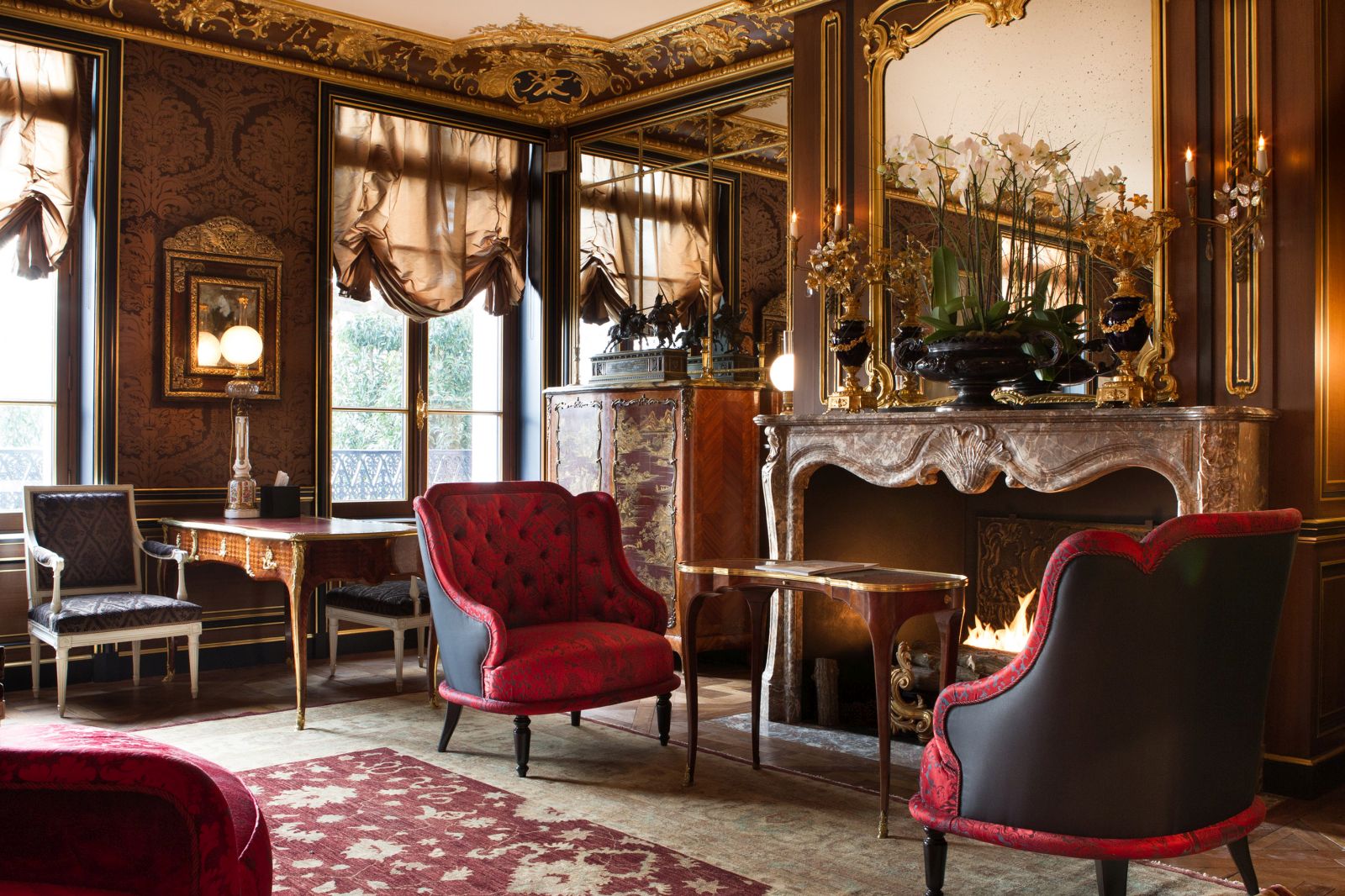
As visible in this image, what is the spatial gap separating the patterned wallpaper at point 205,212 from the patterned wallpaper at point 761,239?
7.73 ft

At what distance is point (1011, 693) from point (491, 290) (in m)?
5.15

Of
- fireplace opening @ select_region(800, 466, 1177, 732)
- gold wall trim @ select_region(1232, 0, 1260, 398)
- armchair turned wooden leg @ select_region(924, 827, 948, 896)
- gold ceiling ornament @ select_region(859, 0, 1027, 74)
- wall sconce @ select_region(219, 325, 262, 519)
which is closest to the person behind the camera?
armchair turned wooden leg @ select_region(924, 827, 948, 896)

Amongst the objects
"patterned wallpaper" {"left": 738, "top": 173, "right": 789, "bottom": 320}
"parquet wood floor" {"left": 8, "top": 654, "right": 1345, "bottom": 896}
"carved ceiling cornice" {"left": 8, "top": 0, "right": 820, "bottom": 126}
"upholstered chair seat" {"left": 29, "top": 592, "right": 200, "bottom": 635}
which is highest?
"carved ceiling cornice" {"left": 8, "top": 0, "right": 820, "bottom": 126}

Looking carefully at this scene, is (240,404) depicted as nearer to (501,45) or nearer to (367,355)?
(367,355)

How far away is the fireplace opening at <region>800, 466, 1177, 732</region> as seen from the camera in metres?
4.58

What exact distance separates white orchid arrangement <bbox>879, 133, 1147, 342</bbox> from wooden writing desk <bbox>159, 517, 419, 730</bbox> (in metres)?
2.31

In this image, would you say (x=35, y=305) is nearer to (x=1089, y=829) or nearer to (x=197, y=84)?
(x=197, y=84)

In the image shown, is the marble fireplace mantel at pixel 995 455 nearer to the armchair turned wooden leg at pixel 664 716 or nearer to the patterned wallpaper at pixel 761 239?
the armchair turned wooden leg at pixel 664 716

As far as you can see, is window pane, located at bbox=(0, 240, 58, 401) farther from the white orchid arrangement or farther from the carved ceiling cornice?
the white orchid arrangement

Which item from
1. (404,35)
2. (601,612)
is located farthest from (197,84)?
(601,612)

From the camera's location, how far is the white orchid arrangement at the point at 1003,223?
4.41 m

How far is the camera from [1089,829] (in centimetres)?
249

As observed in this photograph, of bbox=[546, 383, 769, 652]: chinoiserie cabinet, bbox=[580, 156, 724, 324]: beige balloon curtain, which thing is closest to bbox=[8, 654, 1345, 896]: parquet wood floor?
bbox=[546, 383, 769, 652]: chinoiserie cabinet

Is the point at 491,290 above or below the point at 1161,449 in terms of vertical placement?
above
